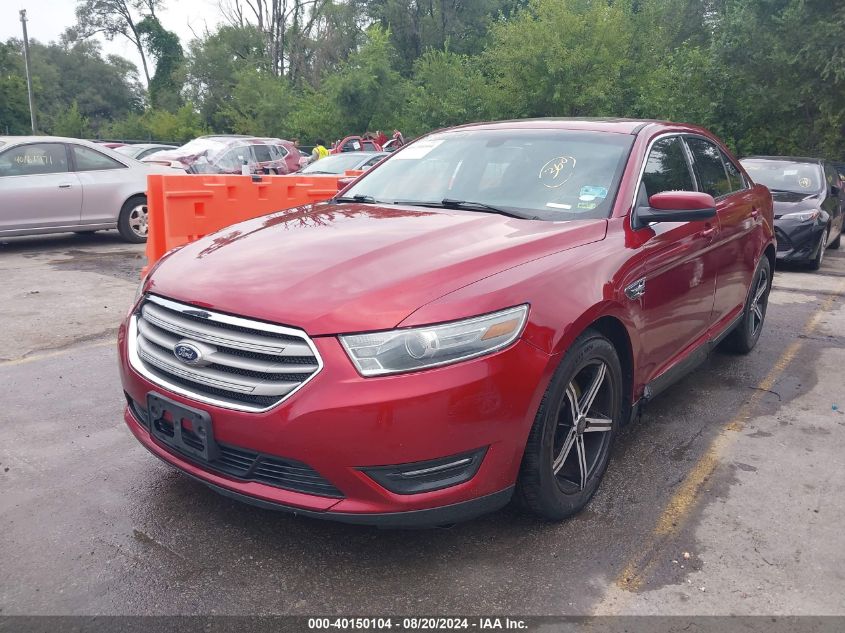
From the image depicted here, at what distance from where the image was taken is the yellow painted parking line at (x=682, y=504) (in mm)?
2688

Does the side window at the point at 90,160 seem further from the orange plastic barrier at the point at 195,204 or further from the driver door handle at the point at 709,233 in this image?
the driver door handle at the point at 709,233

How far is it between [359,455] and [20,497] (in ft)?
5.85

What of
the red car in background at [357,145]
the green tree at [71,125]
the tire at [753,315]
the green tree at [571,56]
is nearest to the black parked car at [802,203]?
the tire at [753,315]

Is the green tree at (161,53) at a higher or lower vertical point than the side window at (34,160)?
higher

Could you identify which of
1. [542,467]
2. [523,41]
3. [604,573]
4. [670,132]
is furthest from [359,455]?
[523,41]

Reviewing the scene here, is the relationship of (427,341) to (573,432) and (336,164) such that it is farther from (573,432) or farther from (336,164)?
(336,164)

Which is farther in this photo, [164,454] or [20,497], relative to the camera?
[20,497]

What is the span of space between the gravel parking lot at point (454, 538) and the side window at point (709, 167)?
1.39m

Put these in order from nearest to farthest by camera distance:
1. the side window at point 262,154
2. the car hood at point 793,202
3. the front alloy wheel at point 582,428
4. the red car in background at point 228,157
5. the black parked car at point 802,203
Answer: the front alloy wheel at point 582,428 → the black parked car at point 802,203 → the car hood at point 793,202 → the red car in background at point 228,157 → the side window at point 262,154

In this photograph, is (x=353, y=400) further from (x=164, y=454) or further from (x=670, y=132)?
(x=670, y=132)

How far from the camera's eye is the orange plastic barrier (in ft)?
23.0

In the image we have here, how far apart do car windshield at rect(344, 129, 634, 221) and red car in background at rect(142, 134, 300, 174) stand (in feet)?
45.1

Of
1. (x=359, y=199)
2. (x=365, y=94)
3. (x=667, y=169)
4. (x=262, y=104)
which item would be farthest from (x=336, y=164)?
(x=262, y=104)

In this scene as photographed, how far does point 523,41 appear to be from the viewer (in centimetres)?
2303
